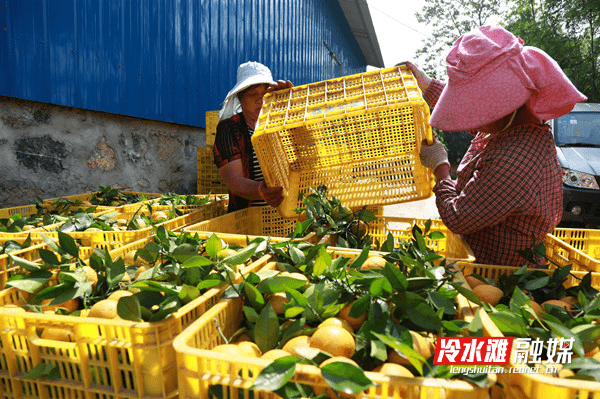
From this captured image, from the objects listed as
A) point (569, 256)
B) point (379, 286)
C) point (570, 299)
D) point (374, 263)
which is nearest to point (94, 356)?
point (379, 286)

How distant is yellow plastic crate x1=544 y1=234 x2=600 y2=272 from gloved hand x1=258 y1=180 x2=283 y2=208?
135 centimetres

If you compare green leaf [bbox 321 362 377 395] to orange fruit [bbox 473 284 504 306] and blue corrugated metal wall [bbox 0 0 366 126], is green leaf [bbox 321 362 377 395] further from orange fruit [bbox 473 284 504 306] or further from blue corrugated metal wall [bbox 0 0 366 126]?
blue corrugated metal wall [bbox 0 0 366 126]

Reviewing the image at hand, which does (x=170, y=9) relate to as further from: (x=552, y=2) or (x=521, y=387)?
(x=552, y=2)

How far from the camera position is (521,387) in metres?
0.67

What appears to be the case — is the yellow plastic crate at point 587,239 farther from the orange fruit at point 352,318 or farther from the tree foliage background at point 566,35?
the tree foliage background at point 566,35

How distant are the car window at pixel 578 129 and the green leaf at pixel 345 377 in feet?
20.3

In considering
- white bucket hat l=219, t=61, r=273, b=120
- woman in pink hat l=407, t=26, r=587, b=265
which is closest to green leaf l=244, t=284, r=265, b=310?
woman in pink hat l=407, t=26, r=587, b=265

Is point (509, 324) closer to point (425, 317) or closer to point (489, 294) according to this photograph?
point (425, 317)

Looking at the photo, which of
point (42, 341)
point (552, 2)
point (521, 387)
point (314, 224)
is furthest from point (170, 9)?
point (552, 2)

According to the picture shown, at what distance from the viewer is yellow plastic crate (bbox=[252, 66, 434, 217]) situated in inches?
70.1

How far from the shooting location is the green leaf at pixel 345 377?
0.63 meters

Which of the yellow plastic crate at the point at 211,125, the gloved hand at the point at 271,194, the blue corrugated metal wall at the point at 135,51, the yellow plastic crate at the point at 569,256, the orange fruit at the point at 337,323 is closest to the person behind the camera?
the orange fruit at the point at 337,323

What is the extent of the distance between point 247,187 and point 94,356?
1.56 m

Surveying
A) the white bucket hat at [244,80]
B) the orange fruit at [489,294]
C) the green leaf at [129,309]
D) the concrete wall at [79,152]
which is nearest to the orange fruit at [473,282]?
the orange fruit at [489,294]
